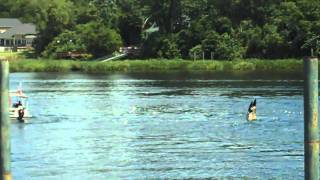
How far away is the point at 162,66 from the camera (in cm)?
10812

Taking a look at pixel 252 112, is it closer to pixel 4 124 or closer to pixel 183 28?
pixel 4 124

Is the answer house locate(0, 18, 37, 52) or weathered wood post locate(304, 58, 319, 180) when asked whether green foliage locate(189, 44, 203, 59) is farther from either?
weathered wood post locate(304, 58, 319, 180)

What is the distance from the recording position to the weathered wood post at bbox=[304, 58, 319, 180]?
33.2ft

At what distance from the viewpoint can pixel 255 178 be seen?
23.0 metres


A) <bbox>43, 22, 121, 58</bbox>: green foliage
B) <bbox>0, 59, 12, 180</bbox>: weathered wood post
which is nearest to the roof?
<bbox>43, 22, 121, 58</bbox>: green foliage

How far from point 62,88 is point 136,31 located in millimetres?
61139

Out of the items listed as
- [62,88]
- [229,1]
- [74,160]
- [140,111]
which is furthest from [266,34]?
[74,160]

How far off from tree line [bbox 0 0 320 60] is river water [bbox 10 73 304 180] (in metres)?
42.9

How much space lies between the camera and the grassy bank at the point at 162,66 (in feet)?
336

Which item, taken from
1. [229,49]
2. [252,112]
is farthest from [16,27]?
[252,112]

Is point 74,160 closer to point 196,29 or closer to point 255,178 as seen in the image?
point 255,178

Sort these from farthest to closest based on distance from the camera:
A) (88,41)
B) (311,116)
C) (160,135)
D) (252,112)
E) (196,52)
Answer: (88,41) → (196,52) → (252,112) → (160,135) → (311,116)

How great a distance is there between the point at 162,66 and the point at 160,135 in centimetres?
7351

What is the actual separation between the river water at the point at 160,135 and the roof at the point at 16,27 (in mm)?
101089
